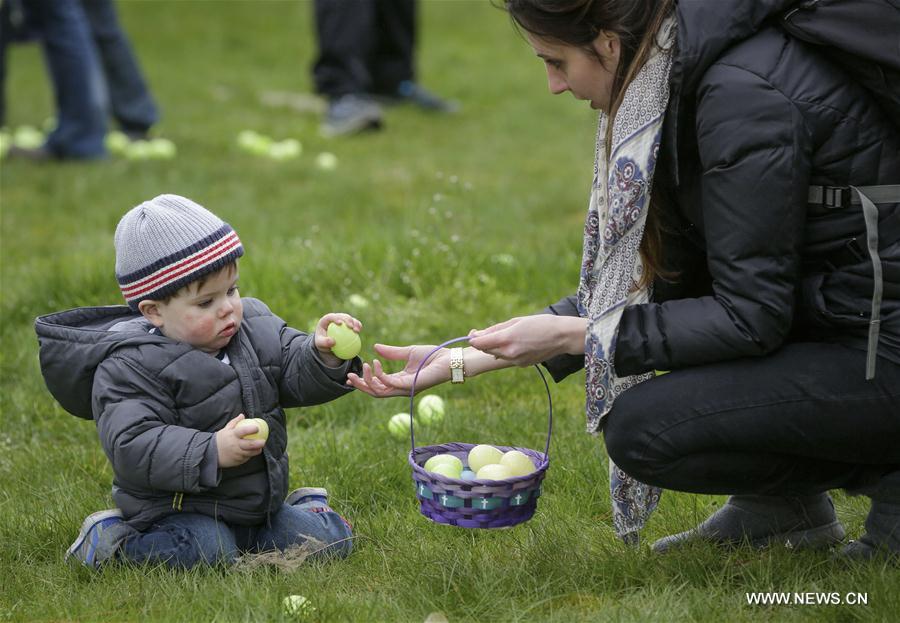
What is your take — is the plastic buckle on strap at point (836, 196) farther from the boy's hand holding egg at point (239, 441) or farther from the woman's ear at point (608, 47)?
the boy's hand holding egg at point (239, 441)

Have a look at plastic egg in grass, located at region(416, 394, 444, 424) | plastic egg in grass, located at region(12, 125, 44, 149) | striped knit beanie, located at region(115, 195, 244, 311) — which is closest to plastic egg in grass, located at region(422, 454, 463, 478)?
striped knit beanie, located at region(115, 195, 244, 311)

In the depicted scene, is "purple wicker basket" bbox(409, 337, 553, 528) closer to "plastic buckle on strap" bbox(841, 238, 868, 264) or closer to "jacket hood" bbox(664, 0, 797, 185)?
"plastic buckle on strap" bbox(841, 238, 868, 264)

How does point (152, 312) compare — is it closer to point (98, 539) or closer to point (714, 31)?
point (98, 539)

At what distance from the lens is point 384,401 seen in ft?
15.0

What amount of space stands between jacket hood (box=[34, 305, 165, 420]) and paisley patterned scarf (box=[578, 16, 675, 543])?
120 cm

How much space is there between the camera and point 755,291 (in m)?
2.86

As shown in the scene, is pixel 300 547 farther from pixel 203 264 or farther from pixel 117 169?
pixel 117 169

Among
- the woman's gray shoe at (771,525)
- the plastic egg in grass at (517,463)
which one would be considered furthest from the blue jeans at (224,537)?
the woman's gray shoe at (771,525)

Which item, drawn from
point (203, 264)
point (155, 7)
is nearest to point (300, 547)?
point (203, 264)

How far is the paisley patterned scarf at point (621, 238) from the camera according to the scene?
2973 millimetres

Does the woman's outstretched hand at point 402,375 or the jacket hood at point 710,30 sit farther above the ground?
the jacket hood at point 710,30

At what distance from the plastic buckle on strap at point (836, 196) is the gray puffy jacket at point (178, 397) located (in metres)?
1.39

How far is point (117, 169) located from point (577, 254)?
3881mm

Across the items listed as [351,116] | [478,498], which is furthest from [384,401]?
[351,116]
